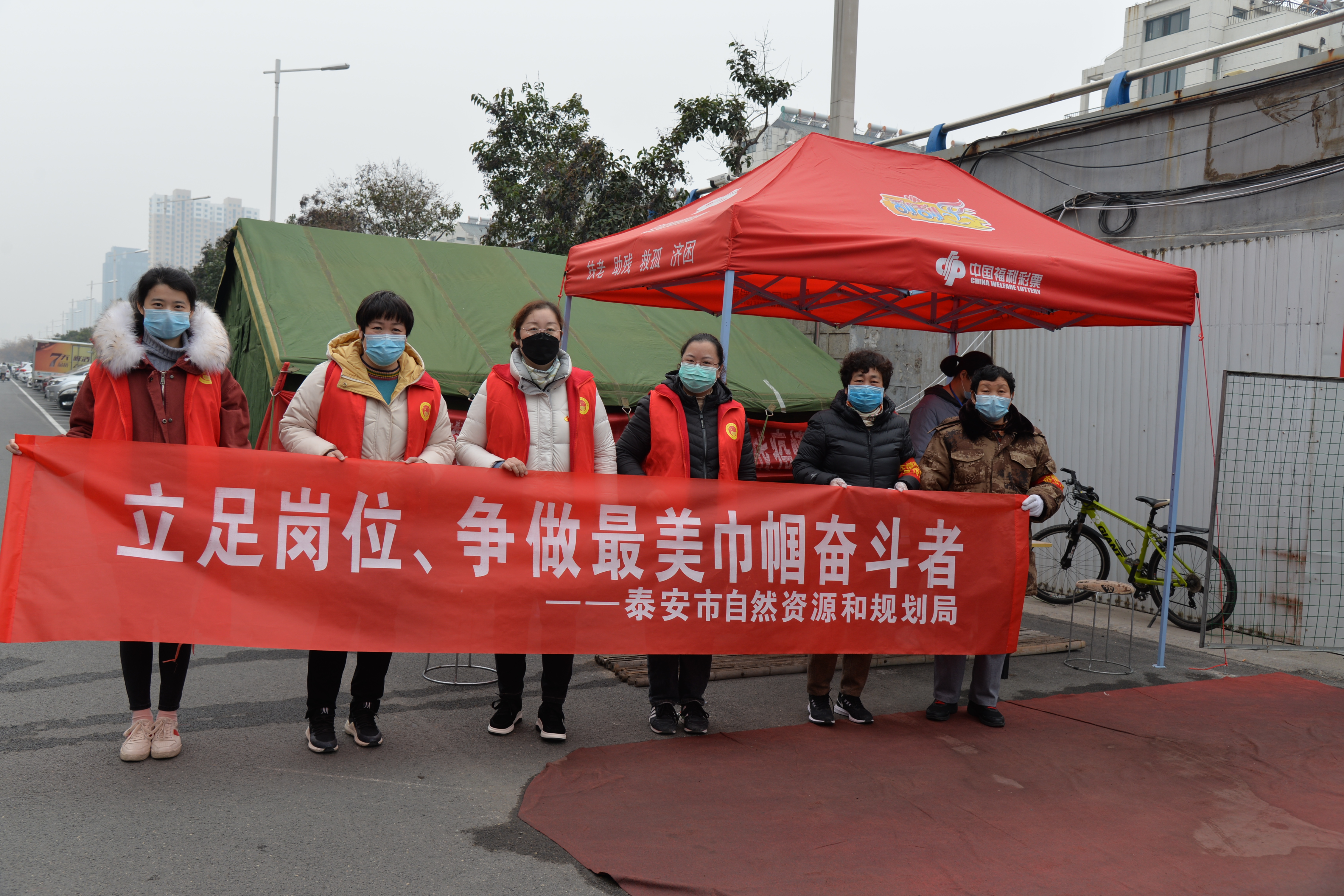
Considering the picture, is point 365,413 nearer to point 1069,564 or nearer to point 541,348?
point 541,348

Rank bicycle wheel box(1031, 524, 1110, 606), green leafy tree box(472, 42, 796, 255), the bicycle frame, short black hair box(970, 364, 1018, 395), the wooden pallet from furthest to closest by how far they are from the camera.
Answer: green leafy tree box(472, 42, 796, 255) → bicycle wheel box(1031, 524, 1110, 606) → the bicycle frame → the wooden pallet → short black hair box(970, 364, 1018, 395)

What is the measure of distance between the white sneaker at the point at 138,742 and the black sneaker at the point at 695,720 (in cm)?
220

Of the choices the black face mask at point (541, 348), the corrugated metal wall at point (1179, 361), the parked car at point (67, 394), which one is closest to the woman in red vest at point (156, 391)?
the black face mask at point (541, 348)

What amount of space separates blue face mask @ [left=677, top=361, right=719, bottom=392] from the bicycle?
3518 millimetres

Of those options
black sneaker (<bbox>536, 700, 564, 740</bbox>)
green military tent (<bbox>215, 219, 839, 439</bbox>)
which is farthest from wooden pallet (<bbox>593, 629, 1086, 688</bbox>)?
green military tent (<bbox>215, 219, 839, 439</bbox>)

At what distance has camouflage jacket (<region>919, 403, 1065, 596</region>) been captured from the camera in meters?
4.78

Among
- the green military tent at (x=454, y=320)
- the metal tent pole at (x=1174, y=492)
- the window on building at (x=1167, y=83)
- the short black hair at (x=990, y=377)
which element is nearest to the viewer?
the short black hair at (x=990, y=377)

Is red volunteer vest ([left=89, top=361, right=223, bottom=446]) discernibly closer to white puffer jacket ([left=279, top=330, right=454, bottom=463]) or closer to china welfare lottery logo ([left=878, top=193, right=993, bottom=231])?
white puffer jacket ([left=279, top=330, right=454, bottom=463])

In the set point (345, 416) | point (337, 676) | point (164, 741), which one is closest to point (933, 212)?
point (345, 416)

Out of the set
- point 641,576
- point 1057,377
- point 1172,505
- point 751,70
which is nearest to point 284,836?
point 641,576

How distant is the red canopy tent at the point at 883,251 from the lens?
490 centimetres

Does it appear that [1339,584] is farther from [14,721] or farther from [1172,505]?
[14,721]

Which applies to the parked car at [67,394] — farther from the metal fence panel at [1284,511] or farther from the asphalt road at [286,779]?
the metal fence panel at [1284,511]

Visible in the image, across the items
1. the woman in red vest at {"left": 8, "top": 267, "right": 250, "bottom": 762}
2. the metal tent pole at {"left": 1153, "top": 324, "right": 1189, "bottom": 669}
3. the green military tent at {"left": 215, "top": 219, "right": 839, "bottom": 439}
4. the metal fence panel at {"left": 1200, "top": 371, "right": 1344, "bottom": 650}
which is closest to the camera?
the woman in red vest at {"left": 8, "top": 267, "right": 250, "bottom": 762}
